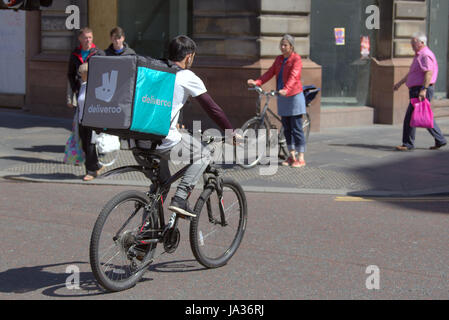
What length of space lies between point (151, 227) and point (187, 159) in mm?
539

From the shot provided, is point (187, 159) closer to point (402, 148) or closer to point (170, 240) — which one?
point (170, 240)

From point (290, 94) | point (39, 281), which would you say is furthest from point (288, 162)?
point (39, 281)

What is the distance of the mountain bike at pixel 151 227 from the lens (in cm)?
511

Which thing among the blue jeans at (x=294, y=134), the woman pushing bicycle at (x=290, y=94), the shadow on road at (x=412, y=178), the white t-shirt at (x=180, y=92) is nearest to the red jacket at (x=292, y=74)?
the woman pushing bicycle at (x=290, y=94)

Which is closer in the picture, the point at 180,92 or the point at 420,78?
the point at 180,92

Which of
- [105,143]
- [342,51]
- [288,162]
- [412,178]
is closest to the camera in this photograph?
[412,178]

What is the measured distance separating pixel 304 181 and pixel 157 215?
15.1ft

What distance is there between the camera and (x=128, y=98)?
16.5 ft

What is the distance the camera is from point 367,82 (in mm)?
16500

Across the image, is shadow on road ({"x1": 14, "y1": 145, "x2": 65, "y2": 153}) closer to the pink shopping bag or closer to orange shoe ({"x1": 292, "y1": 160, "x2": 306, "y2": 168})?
orange shoe ({"x1": 292, "y1": 160, "x2": 306, "y2": 168})

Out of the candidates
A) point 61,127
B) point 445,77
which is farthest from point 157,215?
point 445,77

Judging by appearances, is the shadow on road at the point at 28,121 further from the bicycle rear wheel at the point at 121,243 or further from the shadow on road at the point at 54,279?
the bicycle rear wheel at the point at 121,243
